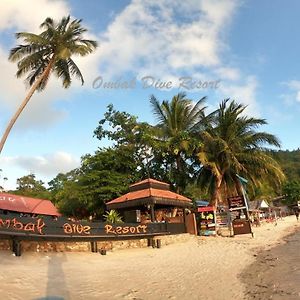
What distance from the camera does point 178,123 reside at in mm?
29469

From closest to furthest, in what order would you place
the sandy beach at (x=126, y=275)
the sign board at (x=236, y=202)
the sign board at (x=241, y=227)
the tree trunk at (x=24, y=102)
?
1. the sandy beach at (x=126, y=275)
2. the tree trunk at (x=24, y=102)
3. the sign board at (x=241, y=227)
4. the sign board at (x=236, y=202)

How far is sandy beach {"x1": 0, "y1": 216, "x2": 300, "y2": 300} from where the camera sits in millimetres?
8820

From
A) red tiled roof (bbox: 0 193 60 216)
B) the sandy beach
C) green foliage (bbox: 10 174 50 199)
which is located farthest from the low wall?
green foliage (bbox: 10 174 50 199)

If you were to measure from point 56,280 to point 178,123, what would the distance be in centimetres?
2111

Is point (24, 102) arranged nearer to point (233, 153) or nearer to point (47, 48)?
point (47, 48)

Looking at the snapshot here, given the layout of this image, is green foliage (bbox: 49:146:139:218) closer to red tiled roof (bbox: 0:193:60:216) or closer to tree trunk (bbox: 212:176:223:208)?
red tiled roof (bbox: 0:193:60:216)

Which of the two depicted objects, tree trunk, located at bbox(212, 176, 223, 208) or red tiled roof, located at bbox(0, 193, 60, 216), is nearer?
red tiled roof, located at bbox(0, 193, 60, 216)

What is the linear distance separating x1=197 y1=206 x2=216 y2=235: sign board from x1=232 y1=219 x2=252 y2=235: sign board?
5.36ft

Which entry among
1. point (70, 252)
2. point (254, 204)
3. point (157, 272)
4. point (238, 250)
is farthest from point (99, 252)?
point (254, 204)

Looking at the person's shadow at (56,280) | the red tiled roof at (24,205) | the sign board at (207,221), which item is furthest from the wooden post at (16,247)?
the sign board at (207,221)

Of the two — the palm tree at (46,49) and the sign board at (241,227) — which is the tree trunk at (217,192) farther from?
the palm tree at (46,49)

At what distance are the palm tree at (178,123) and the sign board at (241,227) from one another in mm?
7135

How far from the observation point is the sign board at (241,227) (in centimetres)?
2319

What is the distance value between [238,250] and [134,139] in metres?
14.8
